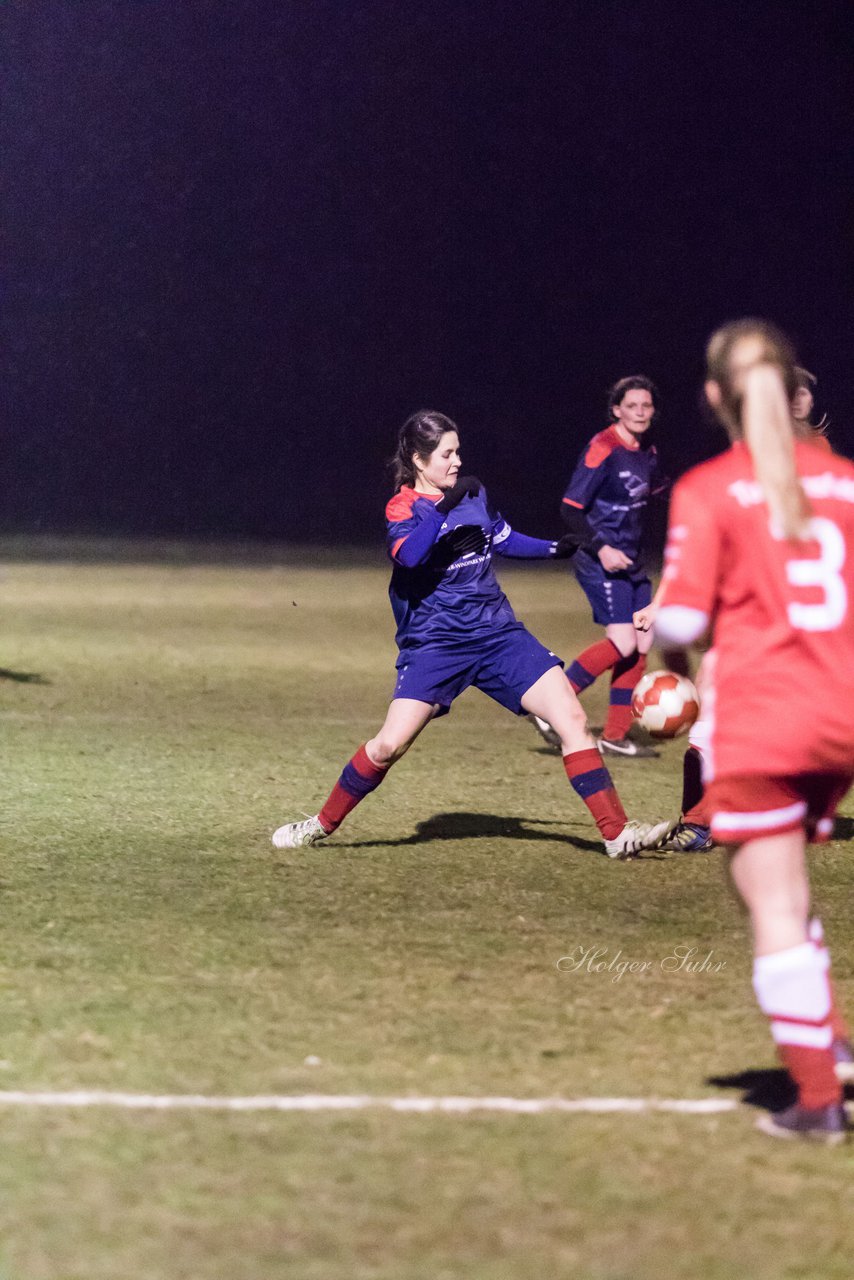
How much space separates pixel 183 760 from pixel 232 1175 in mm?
5358

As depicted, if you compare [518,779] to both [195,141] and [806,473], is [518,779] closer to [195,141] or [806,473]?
[806,473]

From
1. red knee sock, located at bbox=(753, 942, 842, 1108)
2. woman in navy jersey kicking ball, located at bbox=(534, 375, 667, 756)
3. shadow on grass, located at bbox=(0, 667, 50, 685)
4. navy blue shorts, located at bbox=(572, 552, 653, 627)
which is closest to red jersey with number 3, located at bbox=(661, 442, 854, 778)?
red knee sock, located at bbox=(753, 942, 842, 1108)

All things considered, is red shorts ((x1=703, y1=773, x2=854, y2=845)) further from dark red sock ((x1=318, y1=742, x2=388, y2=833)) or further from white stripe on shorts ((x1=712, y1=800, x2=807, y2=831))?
dark red sock ((x1=318, y1=742, x2=388, y2=833))

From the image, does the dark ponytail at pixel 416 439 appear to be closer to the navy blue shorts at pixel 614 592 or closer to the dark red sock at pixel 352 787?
the dark red sock at pixel 352 787

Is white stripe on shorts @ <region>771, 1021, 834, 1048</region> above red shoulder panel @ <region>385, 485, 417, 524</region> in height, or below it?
below

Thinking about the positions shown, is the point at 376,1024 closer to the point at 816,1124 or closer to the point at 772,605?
the point at 816,1124

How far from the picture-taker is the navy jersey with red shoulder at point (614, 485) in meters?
9.13

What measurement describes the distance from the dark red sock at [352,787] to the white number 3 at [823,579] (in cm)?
311

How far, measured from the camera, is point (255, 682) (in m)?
11.6

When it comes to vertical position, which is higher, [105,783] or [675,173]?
[675,173]

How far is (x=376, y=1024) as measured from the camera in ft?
14.3

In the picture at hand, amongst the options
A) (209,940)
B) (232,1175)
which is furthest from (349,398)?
(232,1175)

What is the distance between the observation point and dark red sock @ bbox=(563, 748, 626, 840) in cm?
626

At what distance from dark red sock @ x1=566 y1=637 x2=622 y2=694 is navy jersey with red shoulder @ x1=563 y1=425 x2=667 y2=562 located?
1.92 feet
